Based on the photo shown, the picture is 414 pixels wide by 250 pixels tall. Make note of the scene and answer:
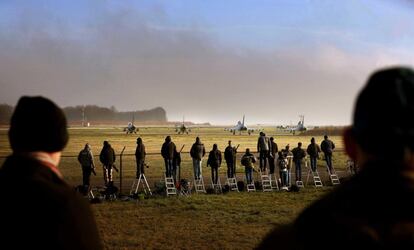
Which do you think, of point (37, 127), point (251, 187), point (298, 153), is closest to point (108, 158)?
point (251, 187)

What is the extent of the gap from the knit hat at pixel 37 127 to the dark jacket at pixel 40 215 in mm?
179

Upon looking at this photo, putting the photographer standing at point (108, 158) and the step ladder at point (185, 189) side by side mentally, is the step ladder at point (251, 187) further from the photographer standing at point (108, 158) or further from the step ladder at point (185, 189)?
the photographer standing at point (108, 158)

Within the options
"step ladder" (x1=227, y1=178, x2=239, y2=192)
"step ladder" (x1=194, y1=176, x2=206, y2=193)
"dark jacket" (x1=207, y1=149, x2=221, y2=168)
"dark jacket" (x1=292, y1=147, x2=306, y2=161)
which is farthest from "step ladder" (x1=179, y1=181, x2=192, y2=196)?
"dark jacket" (x1=292, y1=147, x2=306, y2=161)

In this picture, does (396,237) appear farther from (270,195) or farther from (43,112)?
(270,195)

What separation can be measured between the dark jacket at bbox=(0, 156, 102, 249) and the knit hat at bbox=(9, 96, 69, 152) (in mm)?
179

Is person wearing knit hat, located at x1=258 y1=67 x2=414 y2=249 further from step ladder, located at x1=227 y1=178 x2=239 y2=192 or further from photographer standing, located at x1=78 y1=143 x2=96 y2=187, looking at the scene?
step ladder, located at x1=227 y1=178 x2=239 y2=192

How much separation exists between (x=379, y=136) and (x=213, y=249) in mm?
9463

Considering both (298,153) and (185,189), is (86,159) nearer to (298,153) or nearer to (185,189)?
(185,189)

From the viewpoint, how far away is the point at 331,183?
22766 millimetres

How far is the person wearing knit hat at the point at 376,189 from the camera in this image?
1.40 meters

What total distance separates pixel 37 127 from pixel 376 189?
64.5 inches

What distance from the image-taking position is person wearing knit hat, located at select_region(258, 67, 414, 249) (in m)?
1.40

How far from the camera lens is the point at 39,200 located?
2119mm

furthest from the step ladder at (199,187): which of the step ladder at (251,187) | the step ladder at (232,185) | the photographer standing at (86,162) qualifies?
the photographer standing at (86,162)
